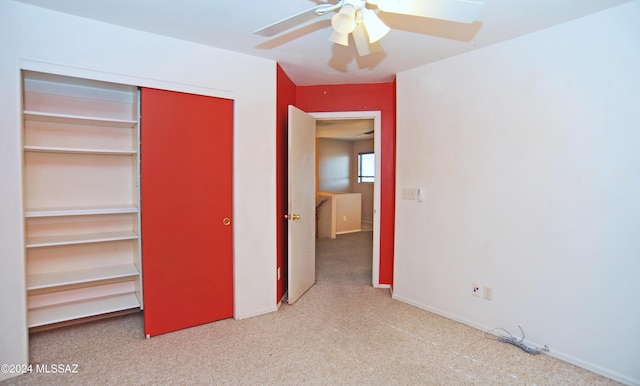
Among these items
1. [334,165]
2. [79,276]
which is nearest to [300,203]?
[79,276]

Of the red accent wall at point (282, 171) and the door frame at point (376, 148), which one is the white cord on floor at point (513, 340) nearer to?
the door frame at point (376, 148)

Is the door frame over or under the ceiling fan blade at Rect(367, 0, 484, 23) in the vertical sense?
under

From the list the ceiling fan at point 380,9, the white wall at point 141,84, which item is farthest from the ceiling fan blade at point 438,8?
the white wall at point 141,84

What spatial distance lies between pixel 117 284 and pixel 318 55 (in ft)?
8.94

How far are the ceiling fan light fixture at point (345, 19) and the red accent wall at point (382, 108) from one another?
1901 mm

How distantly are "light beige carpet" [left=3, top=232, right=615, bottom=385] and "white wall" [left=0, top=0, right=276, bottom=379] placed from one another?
1.13 feet

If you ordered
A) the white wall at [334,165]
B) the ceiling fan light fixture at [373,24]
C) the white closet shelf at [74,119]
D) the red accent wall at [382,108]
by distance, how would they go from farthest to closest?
the white wall at [334,165] < the red accent wall at [382,108] < the white closet shelf at [74,119] < the ceiling fan light fixture at [373,24]

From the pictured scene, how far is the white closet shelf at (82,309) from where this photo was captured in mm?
2324

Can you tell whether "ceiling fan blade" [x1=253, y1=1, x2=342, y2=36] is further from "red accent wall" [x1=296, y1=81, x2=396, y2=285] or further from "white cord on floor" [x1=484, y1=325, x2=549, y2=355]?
"white cord on floor" [x1=484, y1=325, x2=549, y2=355]

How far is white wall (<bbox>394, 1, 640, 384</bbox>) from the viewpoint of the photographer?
1911mm

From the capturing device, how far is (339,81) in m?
3.35

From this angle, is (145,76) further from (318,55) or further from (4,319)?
(4,319)

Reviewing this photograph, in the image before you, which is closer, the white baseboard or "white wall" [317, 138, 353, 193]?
the white baseboard

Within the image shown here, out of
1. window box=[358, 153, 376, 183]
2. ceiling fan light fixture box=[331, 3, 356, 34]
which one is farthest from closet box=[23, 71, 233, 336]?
window box=[358, 153, 376, 183]
